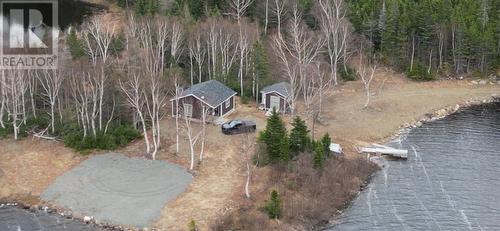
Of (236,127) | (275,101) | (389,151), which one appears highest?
(275,101)

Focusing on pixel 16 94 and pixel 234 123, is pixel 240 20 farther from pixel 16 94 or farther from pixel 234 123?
pixel 16 94

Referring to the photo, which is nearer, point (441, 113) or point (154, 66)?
point (154, 66)

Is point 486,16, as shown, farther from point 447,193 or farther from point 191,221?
point 191,221

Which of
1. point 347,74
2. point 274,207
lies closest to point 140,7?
point 347,74

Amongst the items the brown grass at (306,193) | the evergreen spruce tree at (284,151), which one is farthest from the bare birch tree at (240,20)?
the brown grass at (306,193)

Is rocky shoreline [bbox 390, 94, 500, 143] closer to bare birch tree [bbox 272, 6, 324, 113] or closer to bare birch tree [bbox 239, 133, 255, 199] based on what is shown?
bare birch tree [bbox 272, 6, 324, 113]

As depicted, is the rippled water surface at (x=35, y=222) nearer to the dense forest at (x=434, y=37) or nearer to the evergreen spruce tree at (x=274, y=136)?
the evergreen spruce tree at (x=274, y=136)
